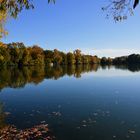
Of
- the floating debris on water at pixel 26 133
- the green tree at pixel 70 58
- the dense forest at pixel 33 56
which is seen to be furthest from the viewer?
the green tree at pixel 70 58

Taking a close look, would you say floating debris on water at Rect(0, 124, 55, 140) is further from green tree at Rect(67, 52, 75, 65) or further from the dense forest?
green tree at Rect(67, 52, 75, 65)

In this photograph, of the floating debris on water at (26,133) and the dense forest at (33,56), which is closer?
the floating debris on water at (26,133)

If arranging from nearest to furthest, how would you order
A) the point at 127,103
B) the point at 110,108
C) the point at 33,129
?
1. the point at 33,129
2. the point at 110,108
3. the point at 127,103

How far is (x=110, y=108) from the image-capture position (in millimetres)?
23531

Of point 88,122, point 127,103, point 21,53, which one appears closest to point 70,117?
point 88,122

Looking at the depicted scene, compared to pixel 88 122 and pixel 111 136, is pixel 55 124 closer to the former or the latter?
pixel 88 122

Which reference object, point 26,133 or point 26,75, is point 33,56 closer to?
point 26,75

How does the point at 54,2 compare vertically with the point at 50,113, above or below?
above

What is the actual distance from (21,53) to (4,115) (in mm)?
102857

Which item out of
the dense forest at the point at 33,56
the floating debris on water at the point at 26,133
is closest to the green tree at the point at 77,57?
the dense forest at the point at 33,56

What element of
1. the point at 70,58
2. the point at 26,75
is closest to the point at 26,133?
the point at 26,75

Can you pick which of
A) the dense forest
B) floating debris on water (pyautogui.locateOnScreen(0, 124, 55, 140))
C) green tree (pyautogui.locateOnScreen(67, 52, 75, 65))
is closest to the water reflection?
the dense forest

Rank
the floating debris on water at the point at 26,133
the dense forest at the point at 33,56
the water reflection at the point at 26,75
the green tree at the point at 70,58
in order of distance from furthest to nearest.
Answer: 1. the green tree at the point at 70,58
2. the dense forest at the point at 33,56
3. the water reflection at the point at 26,75
4. the floating debris on water at the point at 26,133

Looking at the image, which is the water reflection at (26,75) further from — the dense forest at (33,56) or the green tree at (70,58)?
the green tree at (70,58)
